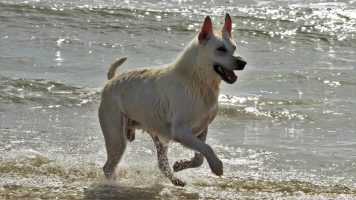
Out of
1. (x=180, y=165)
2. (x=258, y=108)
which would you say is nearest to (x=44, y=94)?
(x=258, y=108)

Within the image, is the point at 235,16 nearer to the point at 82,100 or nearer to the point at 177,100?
the point at 82,100

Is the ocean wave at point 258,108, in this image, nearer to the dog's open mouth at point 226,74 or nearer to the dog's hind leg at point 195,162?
the dog's hind leg at point 195,162

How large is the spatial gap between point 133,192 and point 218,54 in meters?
1.65

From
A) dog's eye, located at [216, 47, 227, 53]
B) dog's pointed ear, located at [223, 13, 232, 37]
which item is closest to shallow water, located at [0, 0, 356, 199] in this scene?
dog's eye, located at [216, 47, 227, 53]

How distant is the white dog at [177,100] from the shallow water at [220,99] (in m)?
0.50

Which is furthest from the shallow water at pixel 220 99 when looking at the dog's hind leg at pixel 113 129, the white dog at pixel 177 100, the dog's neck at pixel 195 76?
the dog's neck at pixel 195 76

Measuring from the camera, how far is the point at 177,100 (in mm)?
8102

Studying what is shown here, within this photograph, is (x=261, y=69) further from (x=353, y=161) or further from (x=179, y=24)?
(x=353, y=161)

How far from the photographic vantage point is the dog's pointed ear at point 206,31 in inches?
305

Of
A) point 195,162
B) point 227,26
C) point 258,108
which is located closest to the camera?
point 227,26

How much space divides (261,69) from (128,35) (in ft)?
13.1

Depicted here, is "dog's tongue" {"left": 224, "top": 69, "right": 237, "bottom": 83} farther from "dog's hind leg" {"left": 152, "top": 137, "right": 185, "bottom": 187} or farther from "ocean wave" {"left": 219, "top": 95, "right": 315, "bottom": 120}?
"ocean wave" {"left": 219, "top": 95, "right": 315, "bottom": 120}

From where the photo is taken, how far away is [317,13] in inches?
798

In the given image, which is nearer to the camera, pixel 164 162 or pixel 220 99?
pixel 164 162
